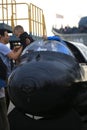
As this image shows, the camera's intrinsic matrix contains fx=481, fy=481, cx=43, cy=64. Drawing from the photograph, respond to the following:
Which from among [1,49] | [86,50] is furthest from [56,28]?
[1,49]

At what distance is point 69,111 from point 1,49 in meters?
1.67

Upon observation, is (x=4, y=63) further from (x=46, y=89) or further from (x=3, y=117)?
(x=46, y=89)

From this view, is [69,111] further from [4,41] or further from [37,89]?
[4,41]

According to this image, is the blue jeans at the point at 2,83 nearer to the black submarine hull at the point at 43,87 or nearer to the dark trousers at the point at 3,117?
the dark trousers at the point at 3,117

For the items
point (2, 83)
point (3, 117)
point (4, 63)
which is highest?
point (4, 63)

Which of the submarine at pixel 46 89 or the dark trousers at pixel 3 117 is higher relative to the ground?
the submarine at pixel 46 89

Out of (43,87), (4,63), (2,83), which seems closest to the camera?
(43,87)

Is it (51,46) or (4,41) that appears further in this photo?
(4,41)

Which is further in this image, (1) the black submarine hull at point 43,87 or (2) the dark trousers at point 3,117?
(2) the dark trousers at point 3,117

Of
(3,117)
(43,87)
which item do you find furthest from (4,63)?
(43,87)

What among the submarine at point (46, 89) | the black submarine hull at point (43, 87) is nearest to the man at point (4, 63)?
the submarine at point (46, 89)

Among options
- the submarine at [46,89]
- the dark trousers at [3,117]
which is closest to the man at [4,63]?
the dark trousers at [3,117]

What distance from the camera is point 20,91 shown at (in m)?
6.32

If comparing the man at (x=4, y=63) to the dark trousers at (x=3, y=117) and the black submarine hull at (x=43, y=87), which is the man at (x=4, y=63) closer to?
the dark trousers at (x=3, y=117)
